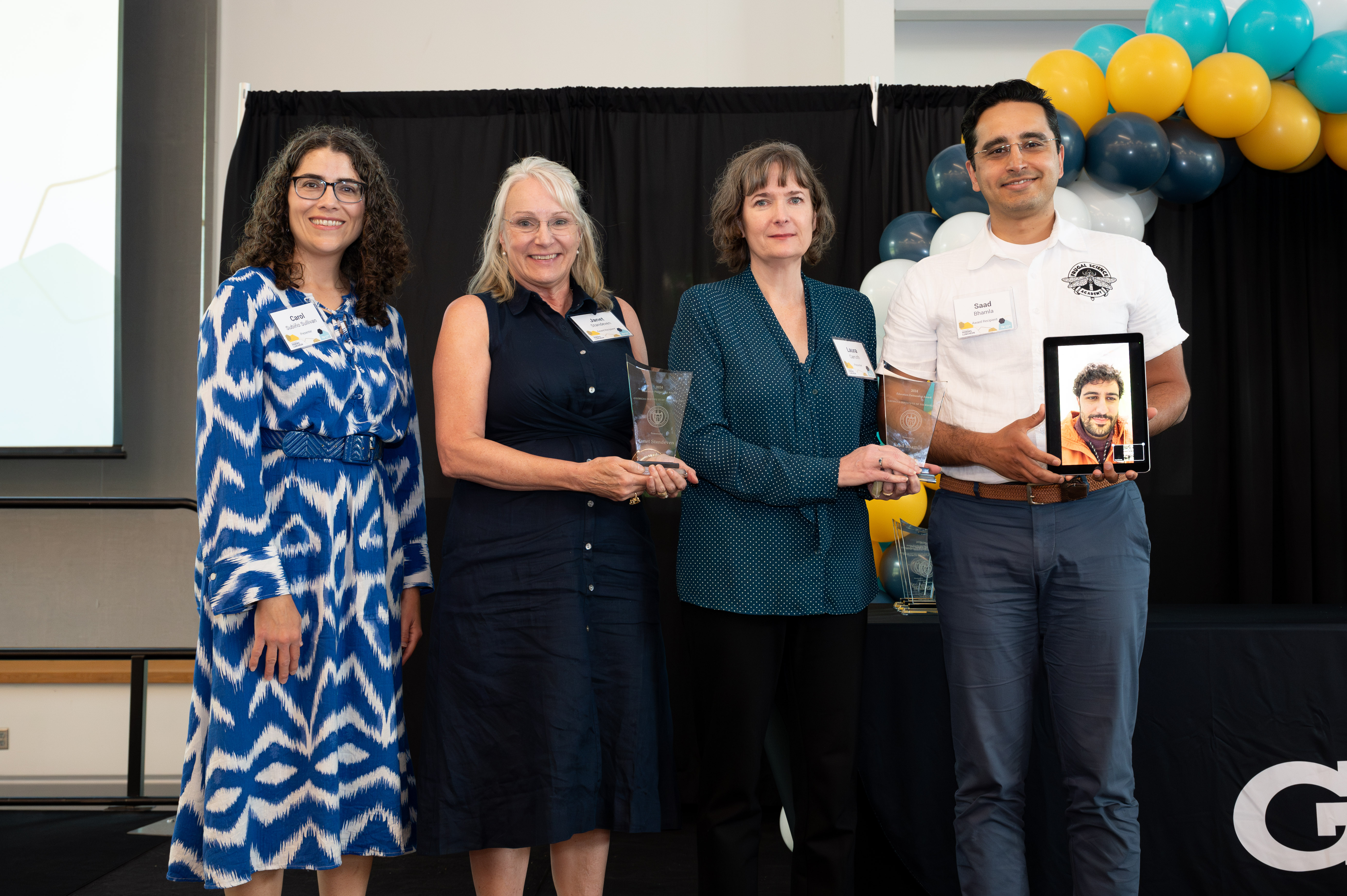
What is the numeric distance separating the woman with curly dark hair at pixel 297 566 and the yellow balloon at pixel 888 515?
1.75 metres

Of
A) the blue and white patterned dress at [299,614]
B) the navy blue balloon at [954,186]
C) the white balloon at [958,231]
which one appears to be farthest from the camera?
the navy blue balloon at [954,186]

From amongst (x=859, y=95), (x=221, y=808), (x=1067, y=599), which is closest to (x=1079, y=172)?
(x=859, y=95)

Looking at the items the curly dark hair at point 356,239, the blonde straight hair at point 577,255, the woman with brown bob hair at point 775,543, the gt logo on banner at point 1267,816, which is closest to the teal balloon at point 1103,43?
the woman with brown bob hair at point 775,543

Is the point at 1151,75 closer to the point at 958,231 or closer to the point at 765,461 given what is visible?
the point at 958,231

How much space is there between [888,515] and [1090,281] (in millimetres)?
1348

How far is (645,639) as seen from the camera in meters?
1.87

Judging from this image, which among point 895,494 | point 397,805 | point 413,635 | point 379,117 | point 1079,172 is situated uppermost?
point 379,117

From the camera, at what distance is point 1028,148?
1.90 m

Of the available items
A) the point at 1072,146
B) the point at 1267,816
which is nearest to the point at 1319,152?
the point at 1072,146

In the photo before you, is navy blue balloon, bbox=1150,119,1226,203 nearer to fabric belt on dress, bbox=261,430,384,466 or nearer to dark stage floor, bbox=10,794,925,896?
dark stage floor, bbox=10,794,925,896

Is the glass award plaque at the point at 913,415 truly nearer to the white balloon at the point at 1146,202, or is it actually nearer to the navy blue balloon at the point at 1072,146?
the navy blue balloon at the point at 1072,146

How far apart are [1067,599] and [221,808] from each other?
65.6 inches

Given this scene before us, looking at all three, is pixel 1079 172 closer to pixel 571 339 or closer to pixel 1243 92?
pixel 1243 92

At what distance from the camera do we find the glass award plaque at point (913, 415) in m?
1.75
